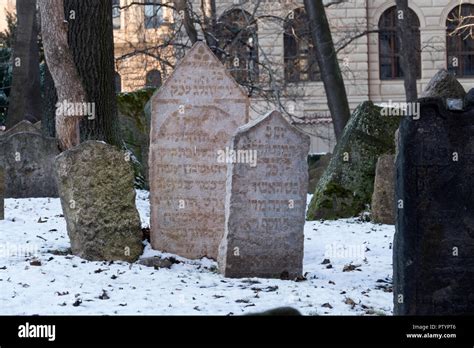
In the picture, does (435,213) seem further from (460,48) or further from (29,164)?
(460,48)

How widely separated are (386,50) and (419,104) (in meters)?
38.4

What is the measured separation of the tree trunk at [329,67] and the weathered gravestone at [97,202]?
1150 cm

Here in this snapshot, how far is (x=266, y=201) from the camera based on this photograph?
1102 centimetres

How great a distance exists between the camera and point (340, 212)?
16.6m

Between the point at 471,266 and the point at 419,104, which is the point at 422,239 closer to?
the point at 471,266

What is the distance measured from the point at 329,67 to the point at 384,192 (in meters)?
8.22

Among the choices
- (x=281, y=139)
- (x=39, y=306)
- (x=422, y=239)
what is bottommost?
(x=39, y=306)

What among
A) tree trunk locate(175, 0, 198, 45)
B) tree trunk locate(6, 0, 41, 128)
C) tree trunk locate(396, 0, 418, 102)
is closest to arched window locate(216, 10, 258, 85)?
tree trunk locate(175, 0, 198, 45)

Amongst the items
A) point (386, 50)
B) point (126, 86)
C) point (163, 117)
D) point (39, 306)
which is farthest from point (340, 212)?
point (386, 50)

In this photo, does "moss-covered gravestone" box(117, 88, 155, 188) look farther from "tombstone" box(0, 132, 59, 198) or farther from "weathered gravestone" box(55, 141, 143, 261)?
"weathered gravestone" box(55, 141, 143, 261)

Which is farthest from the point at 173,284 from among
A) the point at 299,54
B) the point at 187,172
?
the point at 299,54

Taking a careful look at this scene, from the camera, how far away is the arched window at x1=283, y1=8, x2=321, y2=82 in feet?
117

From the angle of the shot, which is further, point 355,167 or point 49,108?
point 49,108

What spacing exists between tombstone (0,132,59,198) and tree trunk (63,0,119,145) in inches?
35.3
